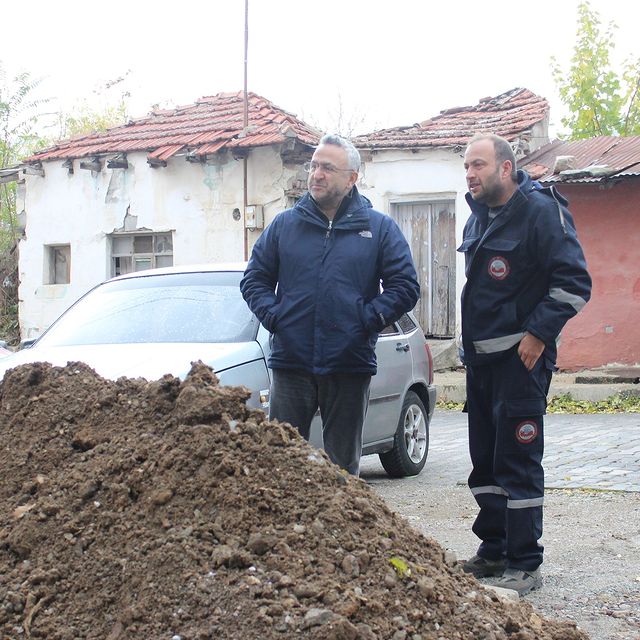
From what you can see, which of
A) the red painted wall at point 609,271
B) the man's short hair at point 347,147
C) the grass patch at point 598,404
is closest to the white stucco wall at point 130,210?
the red painted wall at point 609,271

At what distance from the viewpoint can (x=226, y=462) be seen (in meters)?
3.32

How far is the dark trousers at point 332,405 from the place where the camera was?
15.6ft

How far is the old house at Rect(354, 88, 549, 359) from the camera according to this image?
53.0 ft

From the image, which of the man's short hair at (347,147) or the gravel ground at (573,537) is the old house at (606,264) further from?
the man's short hair at (347,147)

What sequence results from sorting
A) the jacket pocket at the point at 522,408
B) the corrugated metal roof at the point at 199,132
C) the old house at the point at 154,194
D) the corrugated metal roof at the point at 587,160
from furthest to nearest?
the old house at the point at 154,194, the corrugated metal roof at the point at 199,132, the corrugated metal roof at the point at 587,160, the jacket pocket at the point at 522,408

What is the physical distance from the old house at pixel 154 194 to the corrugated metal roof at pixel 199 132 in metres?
0.03

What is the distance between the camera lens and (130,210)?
722 inches

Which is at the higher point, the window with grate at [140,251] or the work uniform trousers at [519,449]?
the window with grate at [140,251]

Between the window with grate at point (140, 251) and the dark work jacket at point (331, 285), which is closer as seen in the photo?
the dark work jacket at point (331, 285)

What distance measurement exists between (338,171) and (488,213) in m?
0.77

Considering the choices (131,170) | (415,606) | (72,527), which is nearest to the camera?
(415,606)

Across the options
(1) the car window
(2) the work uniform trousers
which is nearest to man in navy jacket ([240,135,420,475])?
(2) the work uniform trousers

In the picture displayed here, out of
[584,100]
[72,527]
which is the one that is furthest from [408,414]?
[584,100]

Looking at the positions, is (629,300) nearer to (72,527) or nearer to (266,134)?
(266,134)
